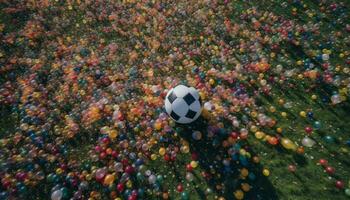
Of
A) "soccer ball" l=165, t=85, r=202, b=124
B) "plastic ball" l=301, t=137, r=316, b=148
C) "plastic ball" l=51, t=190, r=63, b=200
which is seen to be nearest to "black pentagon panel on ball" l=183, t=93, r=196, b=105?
"soccer ball" l=165, t=85, r=202, b=124

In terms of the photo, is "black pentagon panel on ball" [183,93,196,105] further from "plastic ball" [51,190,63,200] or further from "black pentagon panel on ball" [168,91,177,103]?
"plastic ball" [51,190,63,200]

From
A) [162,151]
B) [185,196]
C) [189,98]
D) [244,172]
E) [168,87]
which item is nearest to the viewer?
[185,196]

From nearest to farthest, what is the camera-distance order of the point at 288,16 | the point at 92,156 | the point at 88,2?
the point at 92,156, the point at 288,16, the point at 88,2

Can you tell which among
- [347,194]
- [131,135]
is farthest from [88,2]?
[347,194]

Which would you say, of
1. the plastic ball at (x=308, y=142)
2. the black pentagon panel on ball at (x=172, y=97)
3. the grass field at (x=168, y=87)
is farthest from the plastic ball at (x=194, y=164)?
the plastic ball at (x=308, y=142)

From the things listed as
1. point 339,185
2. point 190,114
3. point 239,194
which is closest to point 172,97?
point 190,114

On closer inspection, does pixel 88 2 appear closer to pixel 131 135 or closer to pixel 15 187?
pixel 131 135

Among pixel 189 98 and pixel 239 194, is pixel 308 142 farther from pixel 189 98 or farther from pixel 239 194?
pixel 189 98
